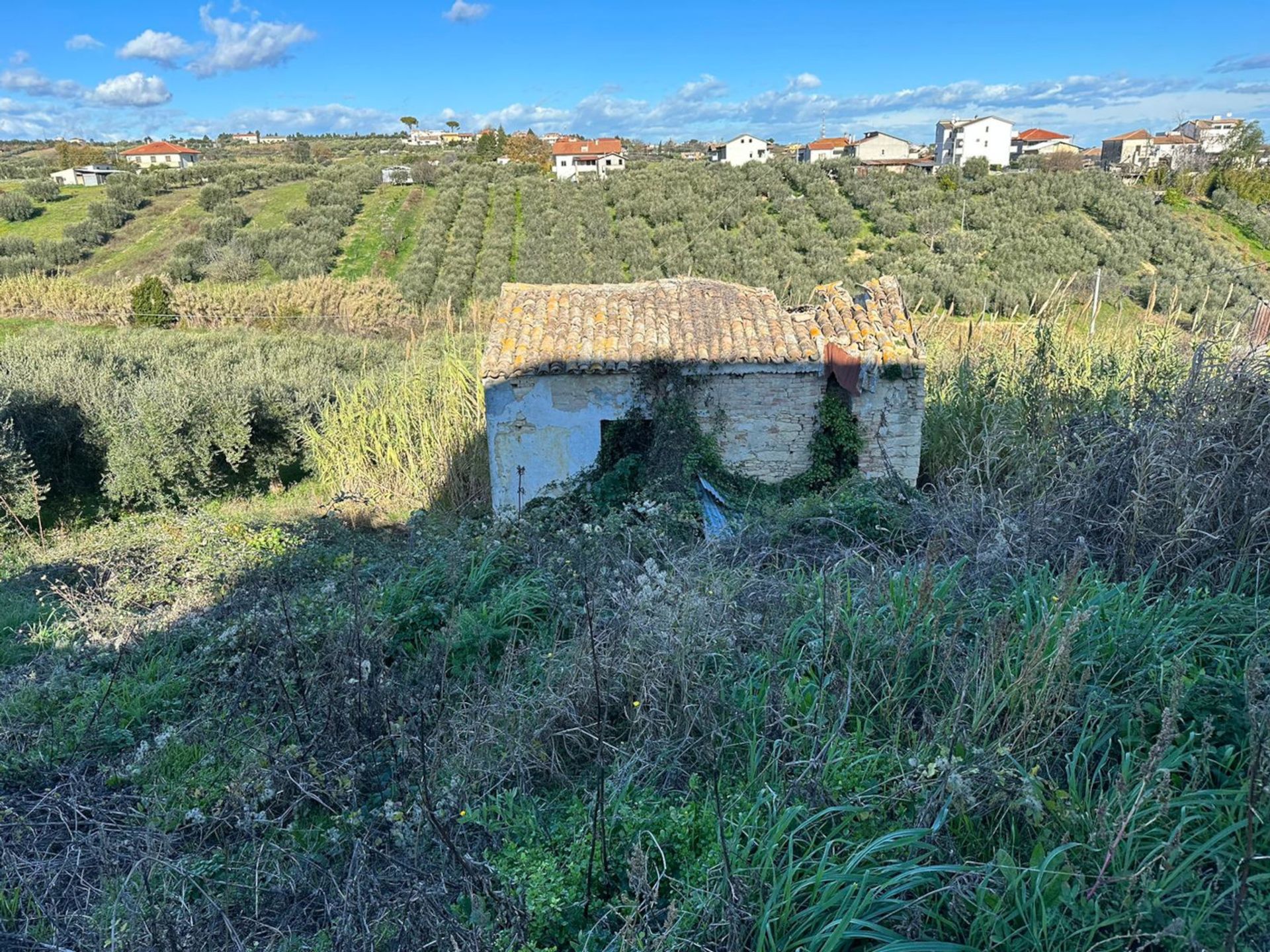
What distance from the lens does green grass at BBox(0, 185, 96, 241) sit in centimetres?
3353

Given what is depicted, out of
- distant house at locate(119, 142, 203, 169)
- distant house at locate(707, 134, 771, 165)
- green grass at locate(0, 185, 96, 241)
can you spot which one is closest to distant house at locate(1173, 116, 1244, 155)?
distant house at locate(707, 134, 771, 165)

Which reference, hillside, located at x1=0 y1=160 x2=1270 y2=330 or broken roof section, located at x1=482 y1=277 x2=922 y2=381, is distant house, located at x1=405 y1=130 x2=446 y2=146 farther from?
Answer: broken roof section, located at x1=482 y1=277 x2=922 y2=381

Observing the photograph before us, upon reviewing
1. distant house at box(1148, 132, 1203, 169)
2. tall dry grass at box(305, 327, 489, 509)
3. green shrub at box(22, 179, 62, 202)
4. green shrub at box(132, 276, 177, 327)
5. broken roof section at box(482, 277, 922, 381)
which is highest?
distant house at box(1148, 132, 1203, 169)

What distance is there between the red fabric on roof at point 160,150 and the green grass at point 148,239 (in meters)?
41.4

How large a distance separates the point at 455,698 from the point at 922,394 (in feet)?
21.9

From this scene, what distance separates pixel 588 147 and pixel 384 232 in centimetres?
2608

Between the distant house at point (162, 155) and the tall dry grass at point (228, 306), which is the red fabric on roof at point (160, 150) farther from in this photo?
the tall dry grass at point (228, 306)

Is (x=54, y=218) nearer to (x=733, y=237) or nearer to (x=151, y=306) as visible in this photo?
(x=151, y=306)

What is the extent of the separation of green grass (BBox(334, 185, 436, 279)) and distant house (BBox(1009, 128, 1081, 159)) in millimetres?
49407

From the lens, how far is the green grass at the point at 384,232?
31.2m

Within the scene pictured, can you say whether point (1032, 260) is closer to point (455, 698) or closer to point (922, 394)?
point (922, 394)

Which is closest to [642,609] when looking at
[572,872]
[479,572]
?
[572,872]

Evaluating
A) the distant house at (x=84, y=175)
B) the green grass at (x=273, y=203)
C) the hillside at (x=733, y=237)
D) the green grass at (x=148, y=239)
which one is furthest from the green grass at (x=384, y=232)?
the distant house at (x=84, y=175)

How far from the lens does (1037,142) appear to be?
6712 cm
